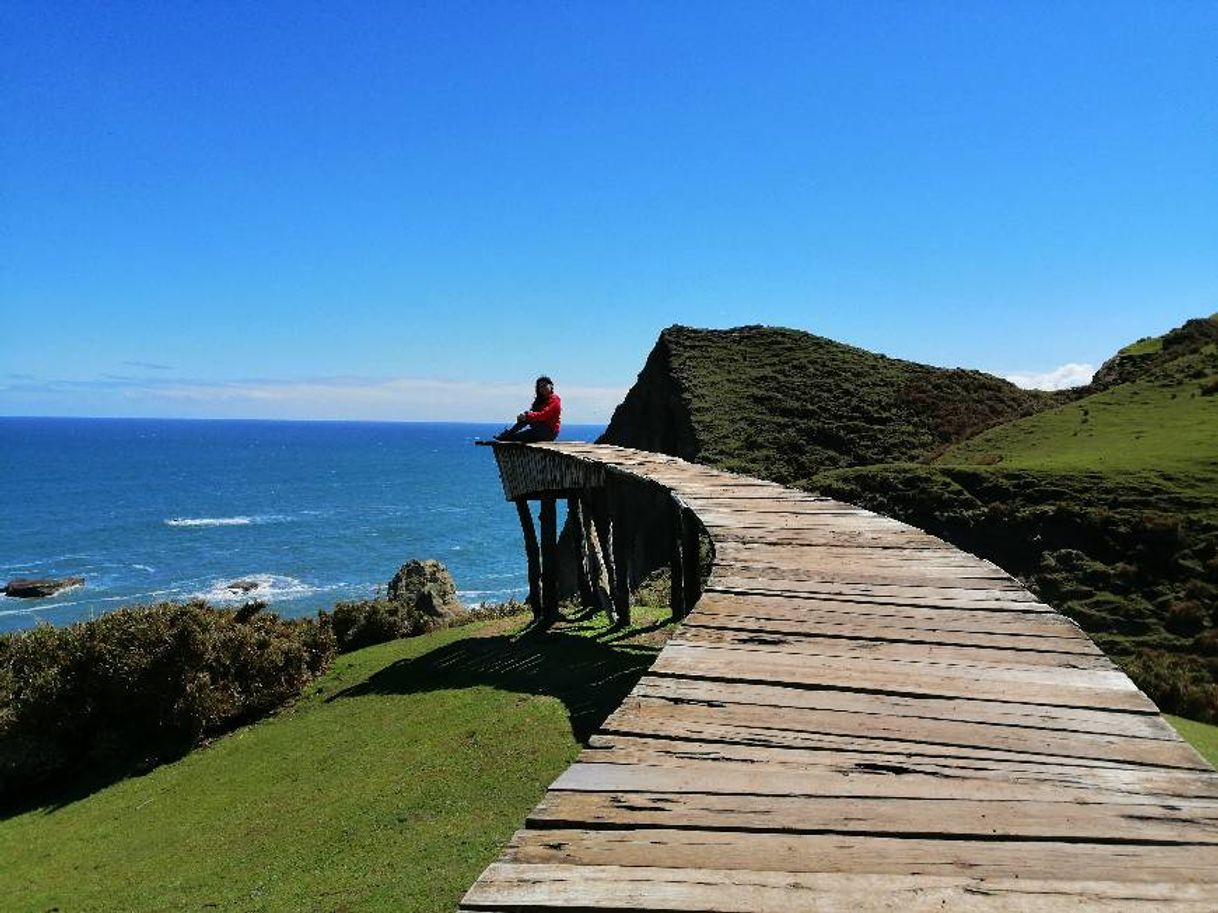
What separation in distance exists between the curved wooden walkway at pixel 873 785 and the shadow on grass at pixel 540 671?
18.3 ft

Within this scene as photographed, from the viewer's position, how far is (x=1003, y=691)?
4.14 m

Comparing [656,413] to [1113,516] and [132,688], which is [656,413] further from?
[132,688]

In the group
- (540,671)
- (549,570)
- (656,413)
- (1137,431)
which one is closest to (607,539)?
(549,570)

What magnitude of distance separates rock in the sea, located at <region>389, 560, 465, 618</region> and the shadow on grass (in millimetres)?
8668

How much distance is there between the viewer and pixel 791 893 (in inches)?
95.4

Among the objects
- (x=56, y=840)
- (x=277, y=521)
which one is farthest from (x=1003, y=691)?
(x=277, y=521)

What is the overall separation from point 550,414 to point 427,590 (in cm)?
1090

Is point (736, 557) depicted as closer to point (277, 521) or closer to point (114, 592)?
point (114, 592)

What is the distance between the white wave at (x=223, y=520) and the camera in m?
75.2

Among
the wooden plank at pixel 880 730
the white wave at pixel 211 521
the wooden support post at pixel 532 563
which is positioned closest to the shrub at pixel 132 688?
the wooden support post at pixel 532 563

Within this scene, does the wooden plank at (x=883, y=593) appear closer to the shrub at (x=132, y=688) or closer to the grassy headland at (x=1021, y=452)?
the grassy headland at (x=1021, y=452)

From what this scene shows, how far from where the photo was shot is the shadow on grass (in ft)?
36.1

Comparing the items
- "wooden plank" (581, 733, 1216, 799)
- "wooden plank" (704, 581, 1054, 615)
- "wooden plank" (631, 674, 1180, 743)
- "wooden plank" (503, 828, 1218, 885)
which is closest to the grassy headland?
"wooden plank" (704, 581, 1054, 615)

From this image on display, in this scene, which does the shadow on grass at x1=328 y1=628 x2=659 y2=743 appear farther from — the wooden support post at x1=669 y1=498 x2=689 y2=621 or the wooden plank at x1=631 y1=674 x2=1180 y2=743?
the wooden plank at x1=631 y1=674 x2=1180 y2=743
